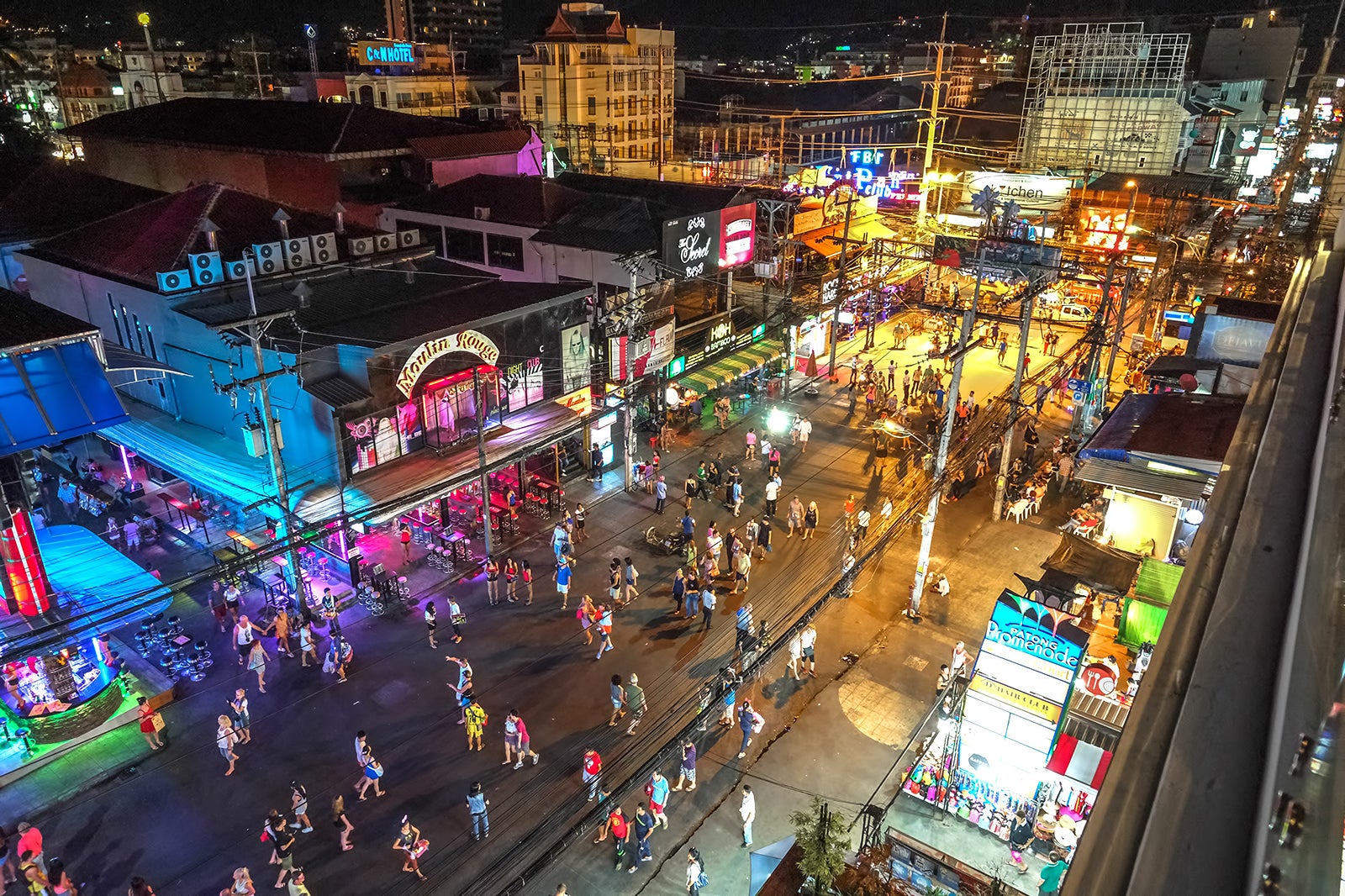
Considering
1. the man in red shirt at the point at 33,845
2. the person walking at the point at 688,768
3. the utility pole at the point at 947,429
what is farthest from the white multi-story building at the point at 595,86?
the man in red shirt at the point at 33,845

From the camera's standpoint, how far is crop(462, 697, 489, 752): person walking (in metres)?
15.2

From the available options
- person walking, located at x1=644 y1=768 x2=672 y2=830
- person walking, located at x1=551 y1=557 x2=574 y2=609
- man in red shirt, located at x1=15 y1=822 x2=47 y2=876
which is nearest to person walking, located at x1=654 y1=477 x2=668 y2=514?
person walking, located at x1=551 y1=557 x2=574 y2=609

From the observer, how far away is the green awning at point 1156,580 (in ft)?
52.2

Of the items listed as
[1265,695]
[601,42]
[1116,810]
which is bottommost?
[1116,810]

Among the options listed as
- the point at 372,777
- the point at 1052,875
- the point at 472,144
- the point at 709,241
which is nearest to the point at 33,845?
the point at 372,777

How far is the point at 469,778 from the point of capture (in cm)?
1500

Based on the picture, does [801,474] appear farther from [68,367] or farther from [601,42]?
[601,42]

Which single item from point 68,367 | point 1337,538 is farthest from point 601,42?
point 1337,538

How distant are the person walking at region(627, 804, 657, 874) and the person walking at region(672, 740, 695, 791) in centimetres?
134

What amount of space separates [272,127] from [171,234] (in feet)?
49.3

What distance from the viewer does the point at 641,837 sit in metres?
13.3

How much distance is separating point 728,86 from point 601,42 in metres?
32.1

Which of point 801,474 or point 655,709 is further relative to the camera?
point 801,474

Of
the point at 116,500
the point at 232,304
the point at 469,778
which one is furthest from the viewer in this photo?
the point at 116,500
